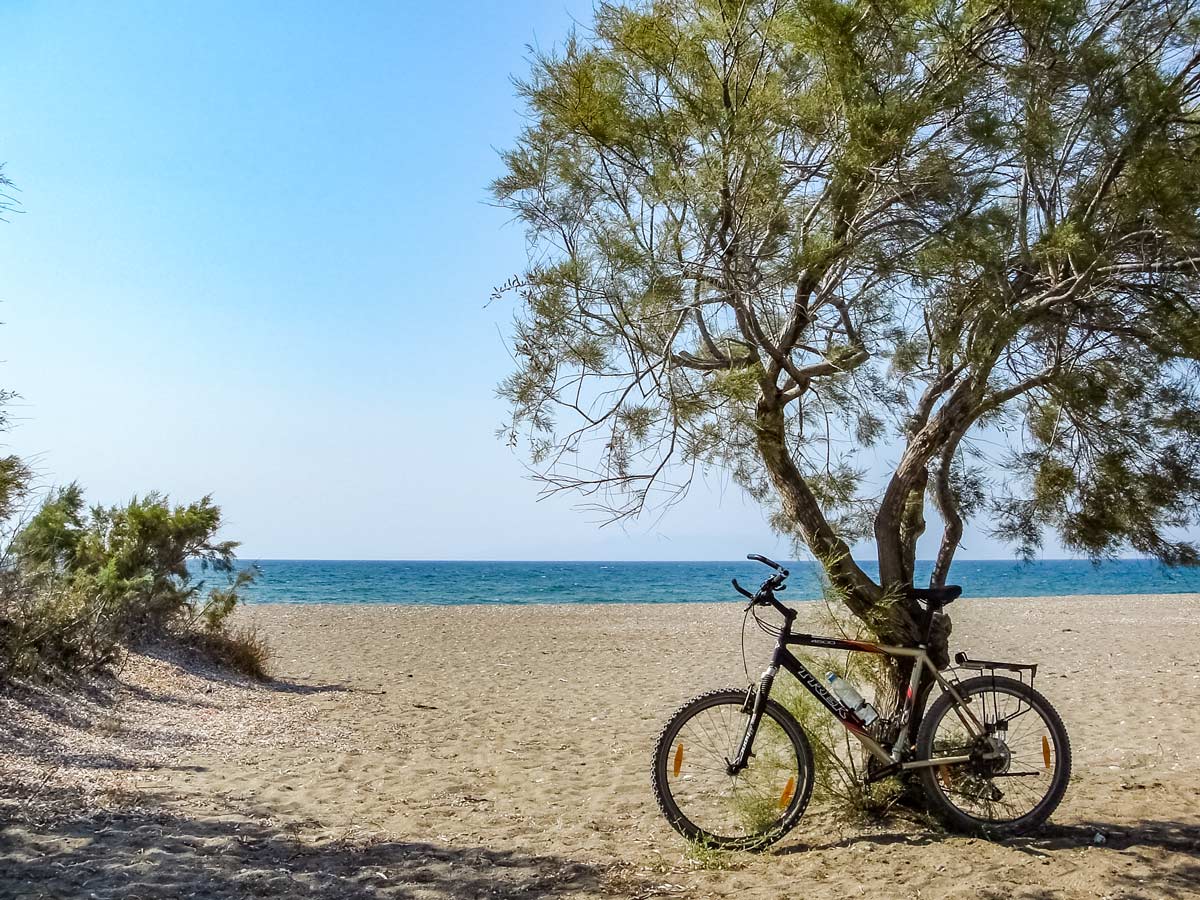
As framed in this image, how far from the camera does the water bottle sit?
447 centimetres

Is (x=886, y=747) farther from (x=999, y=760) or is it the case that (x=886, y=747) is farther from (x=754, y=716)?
(x=754, y=716)

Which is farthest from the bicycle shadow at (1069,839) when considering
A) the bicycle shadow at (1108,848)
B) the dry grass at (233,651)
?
the dry grass at (233,651)

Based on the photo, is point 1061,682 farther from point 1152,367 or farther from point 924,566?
point 1152,367

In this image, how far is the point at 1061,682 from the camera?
10.5m

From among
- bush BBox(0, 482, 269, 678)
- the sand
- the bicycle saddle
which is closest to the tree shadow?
the sand

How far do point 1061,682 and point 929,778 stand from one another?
7106 millimetres

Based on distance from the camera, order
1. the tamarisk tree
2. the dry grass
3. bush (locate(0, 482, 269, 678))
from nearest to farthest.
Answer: the tamarisk tree
bush (locate(0, 482, 269, 678))
the dry grass

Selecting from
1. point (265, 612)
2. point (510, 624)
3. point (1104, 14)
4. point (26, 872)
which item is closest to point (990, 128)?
point (1104, 14)

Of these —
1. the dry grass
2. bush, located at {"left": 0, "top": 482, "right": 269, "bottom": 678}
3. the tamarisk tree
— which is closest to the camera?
the tamarisk tree

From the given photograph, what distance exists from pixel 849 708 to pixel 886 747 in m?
0.29

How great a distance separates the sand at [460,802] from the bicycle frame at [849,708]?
36 cm

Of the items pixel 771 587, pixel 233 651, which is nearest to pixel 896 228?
pixel 771 587

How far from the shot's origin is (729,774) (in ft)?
14.5

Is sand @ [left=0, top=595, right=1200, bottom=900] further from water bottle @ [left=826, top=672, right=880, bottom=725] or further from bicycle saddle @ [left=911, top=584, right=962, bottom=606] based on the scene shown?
bicycle saddle @ [left=911, top=584, right=962, bottom=606]
